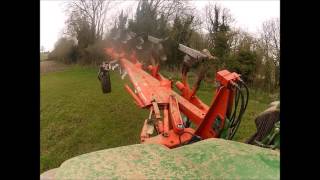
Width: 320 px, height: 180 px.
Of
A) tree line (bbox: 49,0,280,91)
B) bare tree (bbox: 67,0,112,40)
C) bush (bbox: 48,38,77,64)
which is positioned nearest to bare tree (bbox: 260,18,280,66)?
tree line (bbox: 49,0,280,91)

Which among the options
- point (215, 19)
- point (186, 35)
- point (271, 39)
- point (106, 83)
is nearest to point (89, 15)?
point (106, 83)

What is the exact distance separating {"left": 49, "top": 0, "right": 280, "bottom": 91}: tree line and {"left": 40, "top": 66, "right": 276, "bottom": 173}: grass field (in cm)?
10

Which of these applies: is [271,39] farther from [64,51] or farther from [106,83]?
[64,51]

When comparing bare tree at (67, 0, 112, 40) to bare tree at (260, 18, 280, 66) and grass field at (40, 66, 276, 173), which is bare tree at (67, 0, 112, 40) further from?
bare tree at (260, 18, 280, 66)

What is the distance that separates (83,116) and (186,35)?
27.3 inches

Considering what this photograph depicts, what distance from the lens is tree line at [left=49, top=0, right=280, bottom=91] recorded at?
82.2 inches

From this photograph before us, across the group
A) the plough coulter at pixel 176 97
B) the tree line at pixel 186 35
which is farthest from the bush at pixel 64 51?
the plough coulter at pixel 176 97

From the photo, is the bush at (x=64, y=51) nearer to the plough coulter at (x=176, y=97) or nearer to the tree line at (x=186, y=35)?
the tree line at (x=186, y=35)

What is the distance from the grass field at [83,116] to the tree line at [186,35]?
0.32 feet

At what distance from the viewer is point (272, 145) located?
80.3 inches
